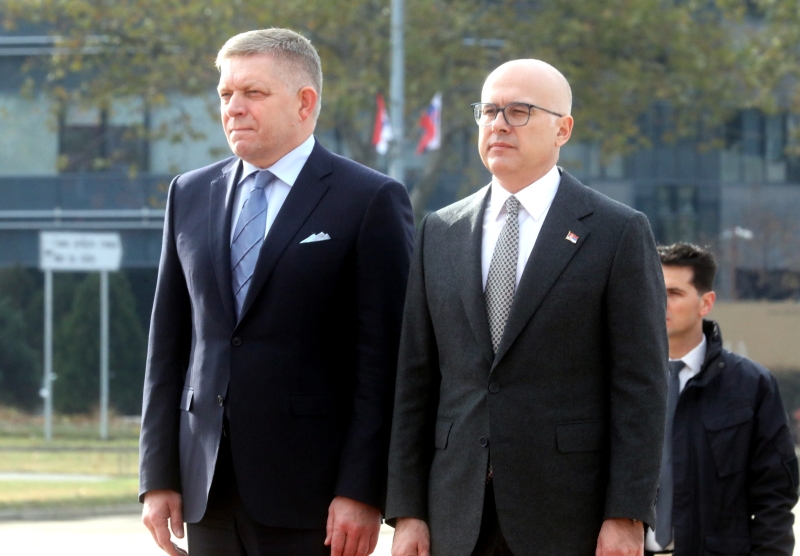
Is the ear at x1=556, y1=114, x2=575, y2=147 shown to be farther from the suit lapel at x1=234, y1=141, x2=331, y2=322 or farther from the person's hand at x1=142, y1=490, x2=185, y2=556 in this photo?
the person's hand at x1=142, y1=490, x2=185, y2=556

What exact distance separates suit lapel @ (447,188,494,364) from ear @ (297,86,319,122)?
0.61 m

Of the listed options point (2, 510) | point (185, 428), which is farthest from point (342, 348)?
point (2, 510)

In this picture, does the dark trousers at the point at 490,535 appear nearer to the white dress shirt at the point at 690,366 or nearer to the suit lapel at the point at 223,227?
the suit lapel at the point at 223,227

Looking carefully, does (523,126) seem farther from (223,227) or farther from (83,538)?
(83,538)

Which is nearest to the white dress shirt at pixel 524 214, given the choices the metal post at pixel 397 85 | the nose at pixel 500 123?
the nose at pixel 500 123

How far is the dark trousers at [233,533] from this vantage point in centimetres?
413

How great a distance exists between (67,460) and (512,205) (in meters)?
16.6

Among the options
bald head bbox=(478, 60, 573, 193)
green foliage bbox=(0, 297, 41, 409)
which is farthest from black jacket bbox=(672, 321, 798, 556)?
green foliage bbox=(0, 297, 41, 409)

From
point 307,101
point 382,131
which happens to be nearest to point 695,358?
point 307,101

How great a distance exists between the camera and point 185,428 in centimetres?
431

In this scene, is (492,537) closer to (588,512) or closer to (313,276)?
(588,512)

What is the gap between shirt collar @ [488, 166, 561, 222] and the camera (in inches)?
158

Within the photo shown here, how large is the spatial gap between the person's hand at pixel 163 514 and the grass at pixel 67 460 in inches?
404

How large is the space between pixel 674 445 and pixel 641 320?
147cm
